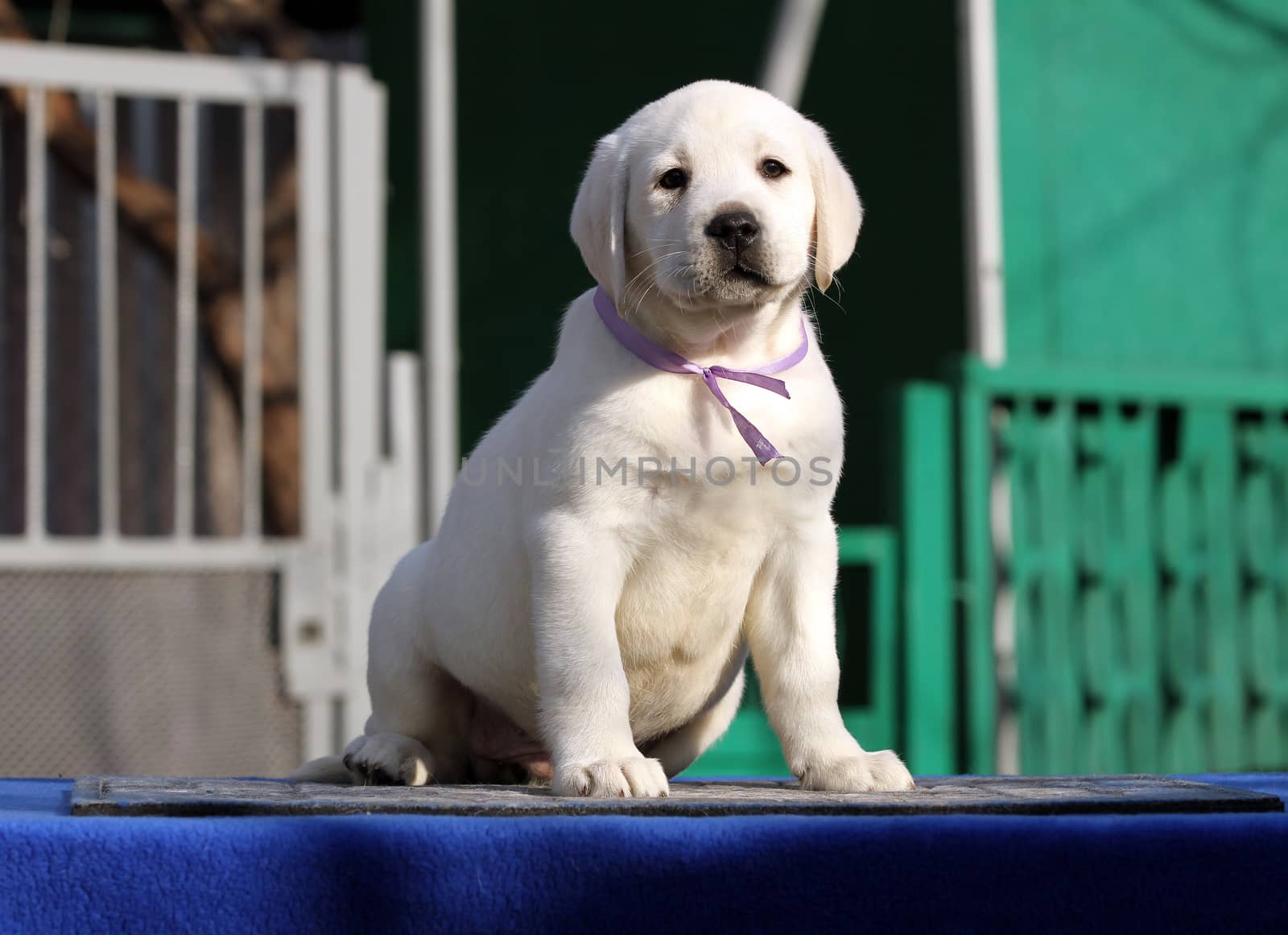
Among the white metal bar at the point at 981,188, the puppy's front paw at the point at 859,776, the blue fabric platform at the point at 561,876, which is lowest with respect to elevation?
the blue fabric platform at the point at 561,876

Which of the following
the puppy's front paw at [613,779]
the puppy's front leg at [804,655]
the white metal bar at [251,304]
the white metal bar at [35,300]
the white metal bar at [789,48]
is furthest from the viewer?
the white metal bar at [789,48]

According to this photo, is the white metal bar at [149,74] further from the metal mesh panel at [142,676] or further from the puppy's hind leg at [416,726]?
the puppy's hind leg at [416,726]

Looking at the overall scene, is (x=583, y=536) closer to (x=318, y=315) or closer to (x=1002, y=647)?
(x=318, y=315)

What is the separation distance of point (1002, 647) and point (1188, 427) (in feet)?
3.40

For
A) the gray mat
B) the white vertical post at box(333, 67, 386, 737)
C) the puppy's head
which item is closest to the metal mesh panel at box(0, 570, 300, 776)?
the white vertical post at box(333, 67, 386, 737)

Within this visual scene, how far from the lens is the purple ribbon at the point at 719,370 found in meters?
2.21

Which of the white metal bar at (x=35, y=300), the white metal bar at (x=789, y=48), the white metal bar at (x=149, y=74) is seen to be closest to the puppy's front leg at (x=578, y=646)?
the white metal bar at (x=35, y=300)

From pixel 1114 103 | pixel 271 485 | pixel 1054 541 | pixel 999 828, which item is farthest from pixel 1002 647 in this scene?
pixel 999 828

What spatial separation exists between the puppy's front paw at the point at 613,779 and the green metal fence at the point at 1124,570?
315 centimetres

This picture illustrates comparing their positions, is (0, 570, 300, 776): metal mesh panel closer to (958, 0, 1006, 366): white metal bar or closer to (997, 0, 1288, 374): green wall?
(958, 0, 1006, 366): white metal bar

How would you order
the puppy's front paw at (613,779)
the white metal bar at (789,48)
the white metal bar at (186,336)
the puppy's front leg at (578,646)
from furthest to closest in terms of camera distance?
1. the white metal bar at (789,48)
2. the white metal bar at (186,336)
3. the puppy's front leg at (578,646)
4. the puppy's front paw at (613,779)

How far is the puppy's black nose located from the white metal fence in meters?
2.29

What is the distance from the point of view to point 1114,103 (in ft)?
18.2

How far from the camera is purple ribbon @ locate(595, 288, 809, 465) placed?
7.25 feet
